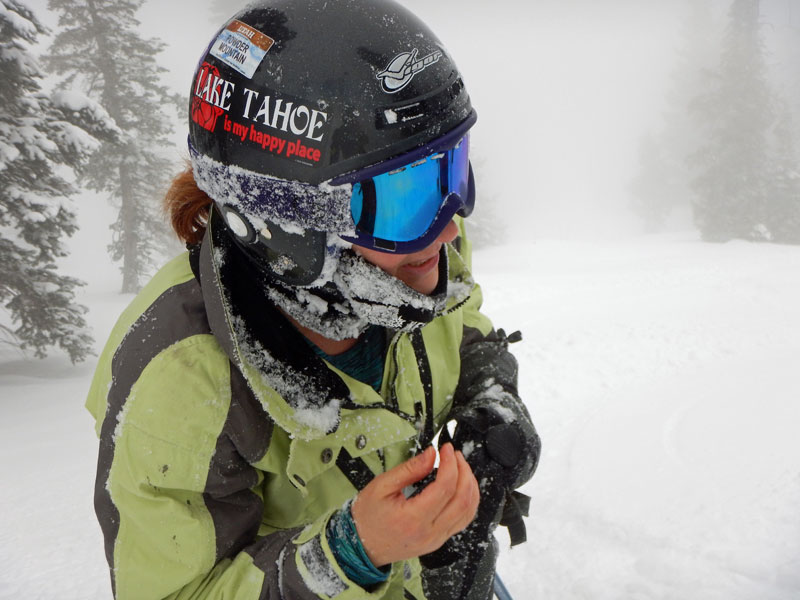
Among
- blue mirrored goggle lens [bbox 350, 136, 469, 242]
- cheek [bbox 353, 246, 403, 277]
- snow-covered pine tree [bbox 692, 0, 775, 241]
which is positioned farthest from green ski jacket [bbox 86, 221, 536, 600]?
snow-covered pine tree [bbox 692, 0, 775, 241]

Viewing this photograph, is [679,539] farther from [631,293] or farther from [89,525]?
[631,293]

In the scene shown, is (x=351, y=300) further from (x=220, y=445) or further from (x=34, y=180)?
(x=34, y=180)

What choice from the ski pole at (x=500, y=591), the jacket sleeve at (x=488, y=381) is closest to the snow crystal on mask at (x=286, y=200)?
the jacket sleeve at (x=488, y=381)

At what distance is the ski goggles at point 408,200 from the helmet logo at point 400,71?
210mm

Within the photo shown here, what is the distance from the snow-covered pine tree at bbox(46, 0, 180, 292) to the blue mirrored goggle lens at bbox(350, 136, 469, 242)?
16.9 meters

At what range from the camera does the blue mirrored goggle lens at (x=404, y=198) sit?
1.58 metres

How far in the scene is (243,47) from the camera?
162 cm

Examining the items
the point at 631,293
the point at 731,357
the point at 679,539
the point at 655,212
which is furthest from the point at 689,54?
the point at 679,539

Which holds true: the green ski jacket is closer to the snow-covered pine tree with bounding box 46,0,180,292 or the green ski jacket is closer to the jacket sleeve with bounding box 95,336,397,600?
the jacket sleeve with bounding box 95,336,397,600

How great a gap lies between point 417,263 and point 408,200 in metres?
0.25

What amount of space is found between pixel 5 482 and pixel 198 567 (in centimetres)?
444

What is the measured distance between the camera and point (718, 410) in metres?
5.09

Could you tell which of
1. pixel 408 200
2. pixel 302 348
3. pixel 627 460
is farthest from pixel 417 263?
pixel 627 460

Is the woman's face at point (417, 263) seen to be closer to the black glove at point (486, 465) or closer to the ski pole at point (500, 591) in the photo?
the black glove at point (486, 465)
